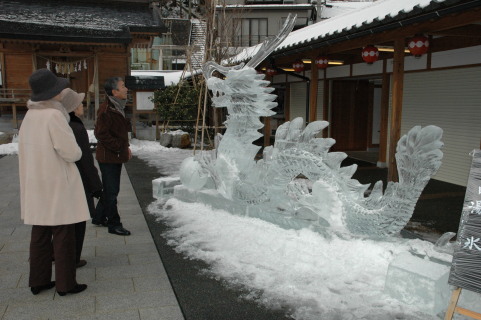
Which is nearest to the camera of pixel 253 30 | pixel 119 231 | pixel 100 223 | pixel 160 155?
pixel 119 231

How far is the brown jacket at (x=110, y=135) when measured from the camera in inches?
198

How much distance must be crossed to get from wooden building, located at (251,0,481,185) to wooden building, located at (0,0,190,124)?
6837 millimetres

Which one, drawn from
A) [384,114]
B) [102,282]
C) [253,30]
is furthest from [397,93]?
[253,30]

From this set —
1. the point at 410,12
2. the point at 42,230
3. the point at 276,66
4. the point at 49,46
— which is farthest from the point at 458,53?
the point at 49,46

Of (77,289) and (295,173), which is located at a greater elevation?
(295,173)

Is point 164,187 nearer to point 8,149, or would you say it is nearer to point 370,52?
point 370,52

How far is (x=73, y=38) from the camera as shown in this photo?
1445cm

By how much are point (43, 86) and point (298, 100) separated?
12.6 meters

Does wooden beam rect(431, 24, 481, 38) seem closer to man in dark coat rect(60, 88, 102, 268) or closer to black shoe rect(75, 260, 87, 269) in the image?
man in dark coat rect(60, 88, 102, 268)

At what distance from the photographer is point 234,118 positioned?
5910mm

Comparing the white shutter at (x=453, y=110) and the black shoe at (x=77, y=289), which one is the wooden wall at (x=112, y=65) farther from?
the black shoe at (x=77, y=289)

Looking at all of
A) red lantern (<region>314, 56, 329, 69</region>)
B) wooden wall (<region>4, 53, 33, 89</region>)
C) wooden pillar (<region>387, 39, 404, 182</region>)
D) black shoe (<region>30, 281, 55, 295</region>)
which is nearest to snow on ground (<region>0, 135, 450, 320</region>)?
black shoe (<region>30, 281, 55, 295</region>)

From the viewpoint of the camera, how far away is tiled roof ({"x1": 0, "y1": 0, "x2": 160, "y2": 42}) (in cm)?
1419

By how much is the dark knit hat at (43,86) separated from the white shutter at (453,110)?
7.56m
